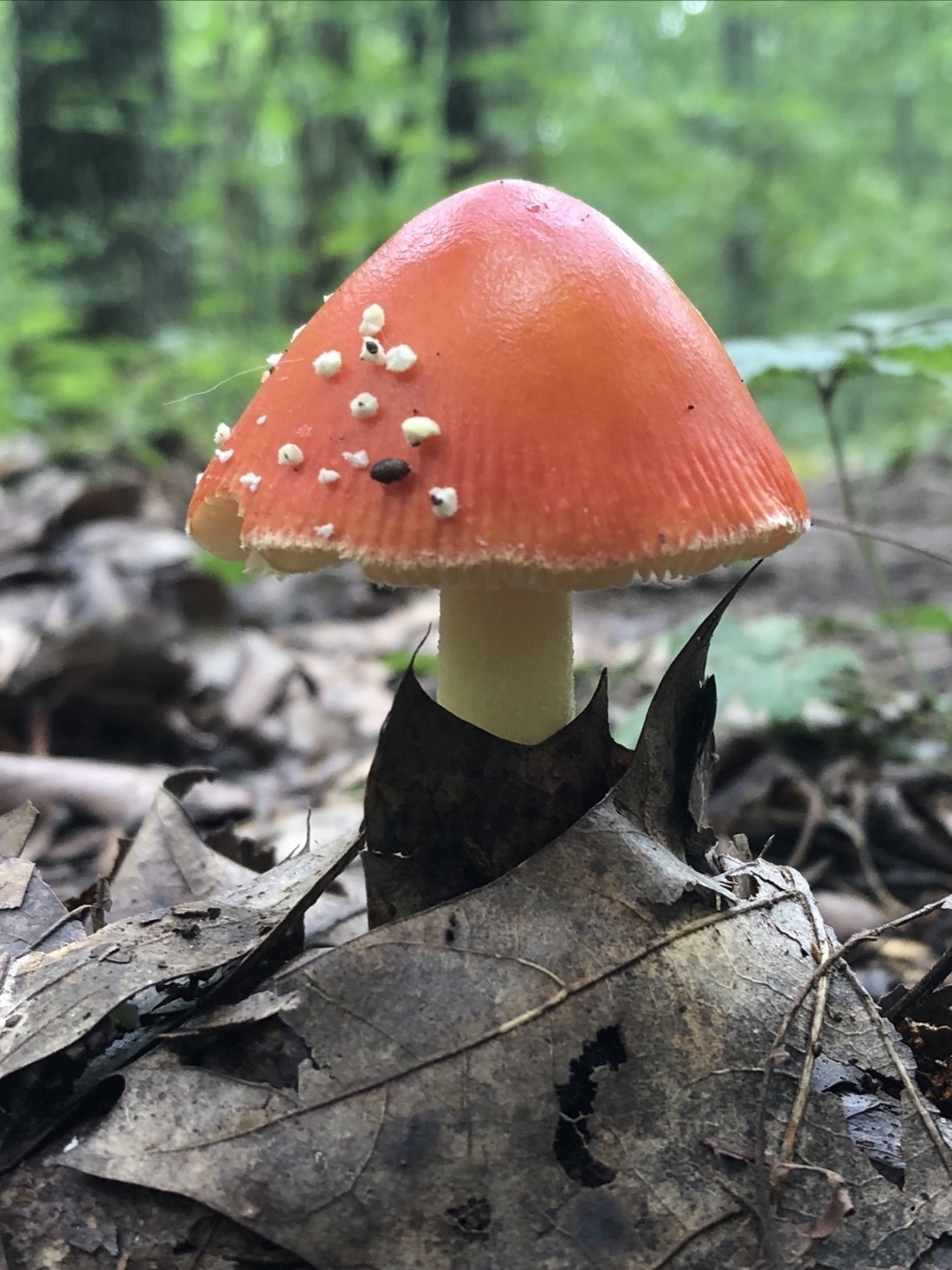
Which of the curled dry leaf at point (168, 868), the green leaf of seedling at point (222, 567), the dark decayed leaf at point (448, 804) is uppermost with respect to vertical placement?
the dark decayed leaf at point (448, 804)

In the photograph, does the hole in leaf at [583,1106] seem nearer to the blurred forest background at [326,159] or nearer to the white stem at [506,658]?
the white stem at [506,658]

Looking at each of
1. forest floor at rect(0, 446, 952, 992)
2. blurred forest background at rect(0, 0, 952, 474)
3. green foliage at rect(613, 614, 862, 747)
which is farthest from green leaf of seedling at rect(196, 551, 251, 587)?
green foliage at rect(613, 614, 862, 747)

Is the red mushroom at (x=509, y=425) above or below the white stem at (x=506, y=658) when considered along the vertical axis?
above

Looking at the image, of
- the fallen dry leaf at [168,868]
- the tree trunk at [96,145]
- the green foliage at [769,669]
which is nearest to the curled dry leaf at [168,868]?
the fallen dry leaf at [168,868]

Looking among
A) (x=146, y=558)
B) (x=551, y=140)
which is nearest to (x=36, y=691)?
(x=146, y=558)

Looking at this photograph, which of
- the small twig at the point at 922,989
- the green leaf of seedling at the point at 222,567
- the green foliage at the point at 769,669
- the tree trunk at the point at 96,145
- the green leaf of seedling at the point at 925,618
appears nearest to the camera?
the small twig at the point at 922,989

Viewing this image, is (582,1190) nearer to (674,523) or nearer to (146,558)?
(674,523)

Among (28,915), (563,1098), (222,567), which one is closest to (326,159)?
(222,567)
